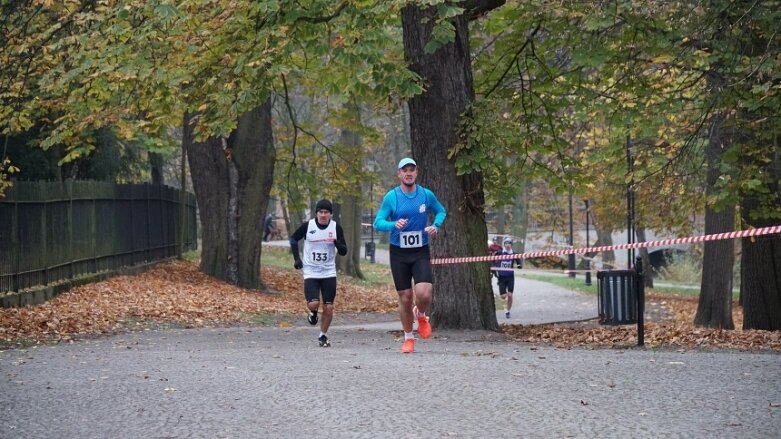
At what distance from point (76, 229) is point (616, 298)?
10.1 meters

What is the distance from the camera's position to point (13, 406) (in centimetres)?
878

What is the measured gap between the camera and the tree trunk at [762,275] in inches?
781

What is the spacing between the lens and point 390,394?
29.6ft

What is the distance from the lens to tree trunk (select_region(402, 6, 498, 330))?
16.1m

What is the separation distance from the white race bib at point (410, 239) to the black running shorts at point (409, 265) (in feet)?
0.16

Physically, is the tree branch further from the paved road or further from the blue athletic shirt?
the paved road

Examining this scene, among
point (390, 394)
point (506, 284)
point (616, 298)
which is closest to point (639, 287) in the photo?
point (390, 394)

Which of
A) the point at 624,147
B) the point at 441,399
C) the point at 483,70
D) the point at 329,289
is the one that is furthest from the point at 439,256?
the point at 441,399

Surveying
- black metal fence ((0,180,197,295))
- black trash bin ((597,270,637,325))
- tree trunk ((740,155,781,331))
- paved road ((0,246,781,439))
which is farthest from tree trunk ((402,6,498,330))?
black metal fence ((0,180,197,295))

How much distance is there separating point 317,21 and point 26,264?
6.71 metres

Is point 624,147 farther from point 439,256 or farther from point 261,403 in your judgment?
point 261,403

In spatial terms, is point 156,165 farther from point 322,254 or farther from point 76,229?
point 322,254

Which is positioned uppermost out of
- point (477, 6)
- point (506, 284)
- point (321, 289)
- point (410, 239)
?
point (477, 6)

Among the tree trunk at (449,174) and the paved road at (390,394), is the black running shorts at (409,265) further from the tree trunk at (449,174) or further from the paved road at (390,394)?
the tree trunk at (449,174)
